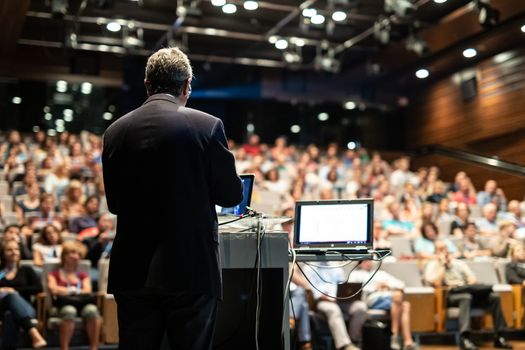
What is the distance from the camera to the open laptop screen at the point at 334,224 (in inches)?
124

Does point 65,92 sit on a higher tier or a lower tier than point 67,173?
higher

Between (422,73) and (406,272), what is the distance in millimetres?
6436

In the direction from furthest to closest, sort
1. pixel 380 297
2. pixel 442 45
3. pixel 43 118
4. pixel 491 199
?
pixel 43 118 → pixel 442 45 → pixel 491 199 → pixel 380 297

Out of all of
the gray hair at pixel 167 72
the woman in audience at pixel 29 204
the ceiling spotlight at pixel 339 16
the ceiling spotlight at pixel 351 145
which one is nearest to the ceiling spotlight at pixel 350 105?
the ceiling spotlight at pixel 351 145

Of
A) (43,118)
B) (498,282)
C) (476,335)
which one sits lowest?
(476,335)

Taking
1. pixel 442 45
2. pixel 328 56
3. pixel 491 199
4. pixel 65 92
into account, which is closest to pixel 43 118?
pixel 65 92

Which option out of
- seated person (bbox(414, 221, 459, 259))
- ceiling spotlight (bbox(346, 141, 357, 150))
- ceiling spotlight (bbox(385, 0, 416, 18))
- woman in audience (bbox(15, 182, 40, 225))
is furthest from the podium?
ceiling spotlight (bbox(346, 141, 357, 150))

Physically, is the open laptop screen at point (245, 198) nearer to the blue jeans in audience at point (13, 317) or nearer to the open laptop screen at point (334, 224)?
the open laptop screen at point (334, 224)

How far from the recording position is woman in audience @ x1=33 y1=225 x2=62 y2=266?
19.3ft

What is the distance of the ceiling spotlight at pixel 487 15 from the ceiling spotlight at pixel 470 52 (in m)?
1.62

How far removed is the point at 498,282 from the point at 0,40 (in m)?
8.03

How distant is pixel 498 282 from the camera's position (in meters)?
6.56

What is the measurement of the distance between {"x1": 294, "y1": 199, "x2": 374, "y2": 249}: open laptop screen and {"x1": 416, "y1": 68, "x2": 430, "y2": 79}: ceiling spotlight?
9.00 m

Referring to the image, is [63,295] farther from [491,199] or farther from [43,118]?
[43,118]
